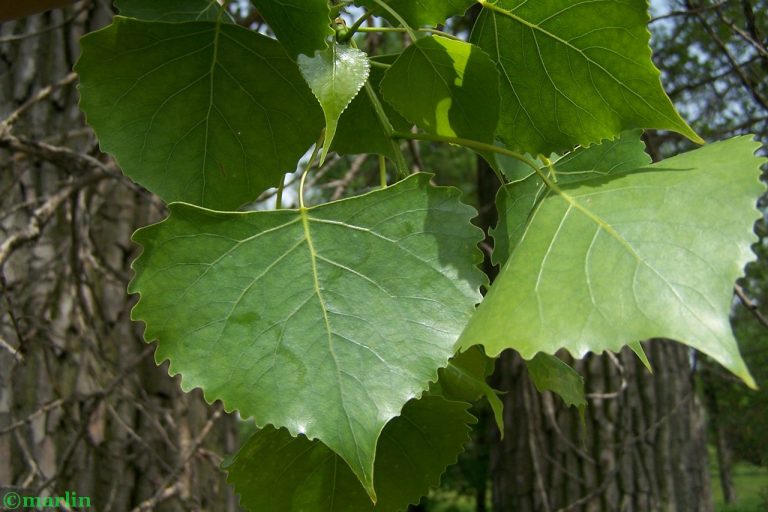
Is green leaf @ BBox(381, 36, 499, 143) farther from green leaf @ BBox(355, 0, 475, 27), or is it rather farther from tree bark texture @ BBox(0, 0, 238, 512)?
tree bark texture @ BBox(0, 0, 238, 512)

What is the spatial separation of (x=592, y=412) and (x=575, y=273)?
1712mm

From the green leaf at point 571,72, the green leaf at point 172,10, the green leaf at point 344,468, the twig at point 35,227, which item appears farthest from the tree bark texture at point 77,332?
the green leaf at point 571,72

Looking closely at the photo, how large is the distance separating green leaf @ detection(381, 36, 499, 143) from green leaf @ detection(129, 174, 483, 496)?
8cm

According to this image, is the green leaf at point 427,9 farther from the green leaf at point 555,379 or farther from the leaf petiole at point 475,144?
the green leaf at point 555,379

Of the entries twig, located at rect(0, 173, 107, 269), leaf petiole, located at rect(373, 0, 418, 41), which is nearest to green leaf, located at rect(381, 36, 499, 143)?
leaf petiole, located at rect(373, 0, 418, 41)

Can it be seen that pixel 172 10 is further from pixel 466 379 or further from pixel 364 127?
pixel 466 379


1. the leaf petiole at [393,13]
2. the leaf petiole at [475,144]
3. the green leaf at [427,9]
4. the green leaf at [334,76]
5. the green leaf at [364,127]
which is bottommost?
the leaf petiole at [475,144]

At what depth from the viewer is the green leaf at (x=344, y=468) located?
54 centimetres

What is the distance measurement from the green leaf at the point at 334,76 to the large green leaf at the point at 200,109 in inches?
3.2

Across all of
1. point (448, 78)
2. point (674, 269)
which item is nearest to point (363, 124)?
point (448, 78)

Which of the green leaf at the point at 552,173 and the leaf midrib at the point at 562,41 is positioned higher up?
the leaf midrib at the point at 562,41

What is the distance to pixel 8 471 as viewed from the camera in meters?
1.40

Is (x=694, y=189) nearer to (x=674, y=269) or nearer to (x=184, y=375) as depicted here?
(x=674, y=269)

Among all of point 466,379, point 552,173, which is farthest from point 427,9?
point 466,379
